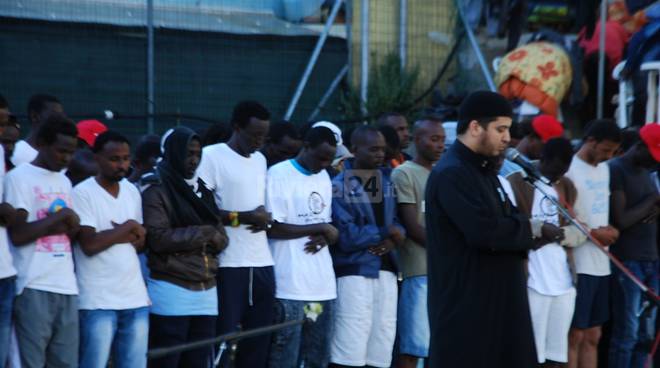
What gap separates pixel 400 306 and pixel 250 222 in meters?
1.65

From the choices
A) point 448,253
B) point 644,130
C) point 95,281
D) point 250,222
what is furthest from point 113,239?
point 644,130

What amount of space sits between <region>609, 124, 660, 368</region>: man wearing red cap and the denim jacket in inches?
91.6

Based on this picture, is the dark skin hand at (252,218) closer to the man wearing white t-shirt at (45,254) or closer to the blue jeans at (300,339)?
the blue jeans at (300,339)

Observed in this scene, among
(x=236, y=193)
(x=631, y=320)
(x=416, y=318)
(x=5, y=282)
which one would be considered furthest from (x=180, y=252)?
(x=631, y=320)

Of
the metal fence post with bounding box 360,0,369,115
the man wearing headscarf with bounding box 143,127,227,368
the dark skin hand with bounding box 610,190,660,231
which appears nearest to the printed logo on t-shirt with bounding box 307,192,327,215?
the man wearing headscarf with bounding box 143,127,227,368

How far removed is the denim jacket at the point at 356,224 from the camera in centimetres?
857

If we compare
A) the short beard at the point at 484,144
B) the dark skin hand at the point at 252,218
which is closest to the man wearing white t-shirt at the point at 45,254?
the dark skin hand at the point at 252,218

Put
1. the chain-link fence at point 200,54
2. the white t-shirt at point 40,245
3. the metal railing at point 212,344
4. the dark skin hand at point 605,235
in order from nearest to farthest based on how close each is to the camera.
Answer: the metal railing at point 212,344 < the white t-shirt at point 40,245 < the dark skin hand at point 605,235 < the chain-link fence at point 200,54

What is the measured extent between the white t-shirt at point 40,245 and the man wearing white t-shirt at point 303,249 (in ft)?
5.98

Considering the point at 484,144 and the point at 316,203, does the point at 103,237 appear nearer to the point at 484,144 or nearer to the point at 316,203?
the point at 316,203

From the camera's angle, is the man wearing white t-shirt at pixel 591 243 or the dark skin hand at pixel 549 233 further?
the man wearing white t-shirt at pixel 591 243

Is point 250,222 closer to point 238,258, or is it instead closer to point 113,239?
point 238,258

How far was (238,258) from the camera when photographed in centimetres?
814

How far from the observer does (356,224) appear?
874 cm
